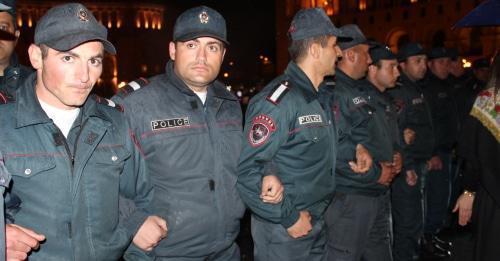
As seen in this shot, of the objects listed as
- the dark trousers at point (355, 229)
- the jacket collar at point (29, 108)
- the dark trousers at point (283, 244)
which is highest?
the jacket collar at point (29, 108)

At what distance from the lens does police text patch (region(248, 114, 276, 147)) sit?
353 cm

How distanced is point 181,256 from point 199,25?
170 cm

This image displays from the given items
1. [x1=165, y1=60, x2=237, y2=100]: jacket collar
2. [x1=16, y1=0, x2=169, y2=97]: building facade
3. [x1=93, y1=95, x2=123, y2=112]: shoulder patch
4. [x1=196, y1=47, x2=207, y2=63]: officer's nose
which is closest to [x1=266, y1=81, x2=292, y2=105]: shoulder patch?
[x1=165, y1=60, x2=237, y2=100]: jacket collar

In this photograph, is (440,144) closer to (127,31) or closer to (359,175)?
(359,175)

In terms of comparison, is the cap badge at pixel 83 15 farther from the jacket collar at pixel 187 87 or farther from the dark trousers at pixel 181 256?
the dark trousers at pixel 181 256

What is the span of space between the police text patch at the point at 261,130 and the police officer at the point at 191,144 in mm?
128

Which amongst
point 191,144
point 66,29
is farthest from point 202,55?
point 66,29

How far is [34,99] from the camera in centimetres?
266

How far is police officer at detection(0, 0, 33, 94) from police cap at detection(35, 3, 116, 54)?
0.94 m

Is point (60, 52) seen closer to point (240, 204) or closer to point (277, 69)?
point (240, 204)

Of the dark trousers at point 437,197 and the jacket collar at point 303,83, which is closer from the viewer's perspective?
the jacket collar at point 303,83

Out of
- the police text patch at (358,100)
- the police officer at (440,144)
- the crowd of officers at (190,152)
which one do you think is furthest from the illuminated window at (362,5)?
the police text patch at (358,100)

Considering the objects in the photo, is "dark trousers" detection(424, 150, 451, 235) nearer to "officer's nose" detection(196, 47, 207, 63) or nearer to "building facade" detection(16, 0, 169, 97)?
"officer's nose" detection(196, 47, 207, 63)

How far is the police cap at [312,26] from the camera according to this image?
3863 millimetres
